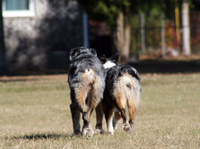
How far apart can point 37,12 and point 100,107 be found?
59.5ft

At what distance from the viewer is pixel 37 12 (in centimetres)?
→ 2458

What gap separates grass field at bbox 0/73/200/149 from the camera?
6.00 m

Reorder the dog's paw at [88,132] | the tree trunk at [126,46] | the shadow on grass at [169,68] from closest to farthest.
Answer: the dog's paw at [88,132] < the shadow on grass at [169,68] < the tree trunk at [126,46]

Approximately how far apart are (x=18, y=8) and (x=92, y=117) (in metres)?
14.6

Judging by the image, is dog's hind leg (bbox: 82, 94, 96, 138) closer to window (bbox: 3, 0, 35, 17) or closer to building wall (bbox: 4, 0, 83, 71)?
building wall (bbox: 4, 0, 83, 71)

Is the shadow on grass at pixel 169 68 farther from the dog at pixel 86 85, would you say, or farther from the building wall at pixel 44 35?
the dog at pixel 86 85

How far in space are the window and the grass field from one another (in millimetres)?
7060

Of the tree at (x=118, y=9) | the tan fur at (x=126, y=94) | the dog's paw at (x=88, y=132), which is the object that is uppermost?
the tree at (x=118, y=9)

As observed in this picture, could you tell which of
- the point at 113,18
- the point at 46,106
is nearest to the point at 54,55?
the point at 113,18

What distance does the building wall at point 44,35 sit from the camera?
2445 centimetres

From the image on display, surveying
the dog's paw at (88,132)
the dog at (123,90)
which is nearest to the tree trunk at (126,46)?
the dog at (123,90)

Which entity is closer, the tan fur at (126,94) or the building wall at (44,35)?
the tan fur at (126,94)

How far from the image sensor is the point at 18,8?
24.9m

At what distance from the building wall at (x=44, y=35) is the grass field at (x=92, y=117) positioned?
6251 mm
